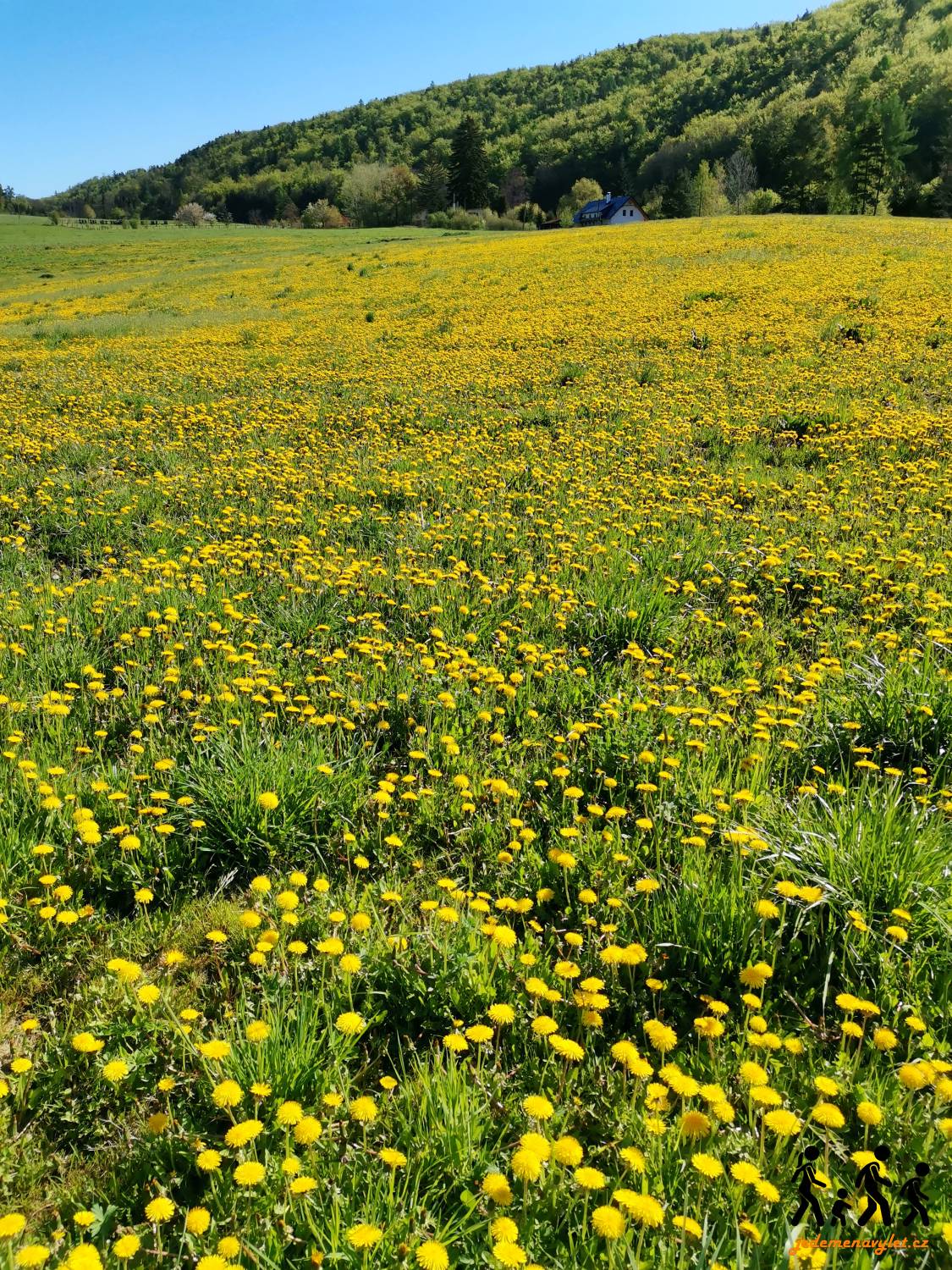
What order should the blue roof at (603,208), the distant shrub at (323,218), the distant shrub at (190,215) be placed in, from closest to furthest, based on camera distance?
the blue roof at (603,208) < the distant shrub at (323,218) < the distant shrub at (190,215)

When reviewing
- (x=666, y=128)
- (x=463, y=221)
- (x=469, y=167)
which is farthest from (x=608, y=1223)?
(x=666, y=128)

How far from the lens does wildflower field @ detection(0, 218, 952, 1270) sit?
192 centimetres

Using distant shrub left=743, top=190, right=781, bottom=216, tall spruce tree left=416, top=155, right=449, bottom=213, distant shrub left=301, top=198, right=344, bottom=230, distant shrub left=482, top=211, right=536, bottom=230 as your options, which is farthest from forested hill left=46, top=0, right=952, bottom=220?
distant shrub left=301, top=198, right=344, bottom=230

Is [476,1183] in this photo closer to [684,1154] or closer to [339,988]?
[684,1154]

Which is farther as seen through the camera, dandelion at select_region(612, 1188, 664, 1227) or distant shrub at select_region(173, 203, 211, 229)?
distant shrub at select_region(173, 203, 211, 229)

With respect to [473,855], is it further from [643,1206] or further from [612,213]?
[612,213]

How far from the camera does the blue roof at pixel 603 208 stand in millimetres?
78438

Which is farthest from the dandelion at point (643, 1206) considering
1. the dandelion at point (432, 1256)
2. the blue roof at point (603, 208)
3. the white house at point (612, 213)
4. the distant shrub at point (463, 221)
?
the blue roof at point (603, 208)

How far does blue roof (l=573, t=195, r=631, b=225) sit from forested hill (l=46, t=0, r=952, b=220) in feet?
13.7

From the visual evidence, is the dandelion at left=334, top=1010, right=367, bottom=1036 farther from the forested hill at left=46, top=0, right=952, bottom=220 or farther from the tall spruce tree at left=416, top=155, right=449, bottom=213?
the tall spruce tree at left=416, top=155, right=449, bottom=213

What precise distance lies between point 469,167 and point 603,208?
49.6ft

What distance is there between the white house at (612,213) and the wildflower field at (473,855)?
82100 millimetres

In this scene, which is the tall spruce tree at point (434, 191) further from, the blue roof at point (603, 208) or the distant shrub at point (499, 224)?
the distant shrub at point (499, 224)

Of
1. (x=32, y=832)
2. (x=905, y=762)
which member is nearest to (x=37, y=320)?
(x=32, y=832)
